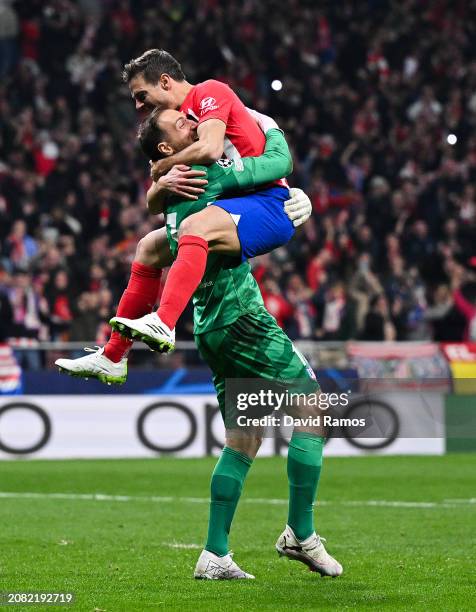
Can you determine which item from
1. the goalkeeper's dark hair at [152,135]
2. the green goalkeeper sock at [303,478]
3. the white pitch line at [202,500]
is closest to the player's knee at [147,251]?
the goalkeeper's dark hair at [152,135]

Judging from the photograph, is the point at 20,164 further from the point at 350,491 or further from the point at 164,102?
the point at 164,102

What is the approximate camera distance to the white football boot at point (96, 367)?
20.5 feet

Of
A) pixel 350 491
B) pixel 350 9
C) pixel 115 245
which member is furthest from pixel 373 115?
pixel 350 491

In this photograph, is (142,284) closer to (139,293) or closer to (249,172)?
(139,293)

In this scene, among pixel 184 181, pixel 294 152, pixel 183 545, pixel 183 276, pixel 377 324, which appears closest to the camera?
pixel 183 276

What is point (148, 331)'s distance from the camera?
18.5ft

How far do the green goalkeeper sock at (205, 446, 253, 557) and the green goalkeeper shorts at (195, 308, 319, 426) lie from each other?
→ 23 centimetres

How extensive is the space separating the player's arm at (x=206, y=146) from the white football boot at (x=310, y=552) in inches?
73.8

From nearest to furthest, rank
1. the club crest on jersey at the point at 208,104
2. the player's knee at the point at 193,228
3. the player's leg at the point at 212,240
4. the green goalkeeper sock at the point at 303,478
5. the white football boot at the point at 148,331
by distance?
the white football boot at the point at 148,331 → the player's leg at the point at 212,240 → the player's knee at the point at 193,228 → the club crest on jersey at the point at 208,104 → the green goalkeeper sock at the point at 303,478

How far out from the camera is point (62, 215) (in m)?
19.6

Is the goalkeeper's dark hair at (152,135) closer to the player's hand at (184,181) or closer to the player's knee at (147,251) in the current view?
the player's hand at (184,181)

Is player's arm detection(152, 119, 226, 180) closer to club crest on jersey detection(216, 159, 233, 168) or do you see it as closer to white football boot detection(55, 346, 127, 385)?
club crest on jersey detection(216, 159, 233, 168)

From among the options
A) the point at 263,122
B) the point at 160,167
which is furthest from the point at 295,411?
the point at 263,122

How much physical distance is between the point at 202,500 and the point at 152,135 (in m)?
5.45
